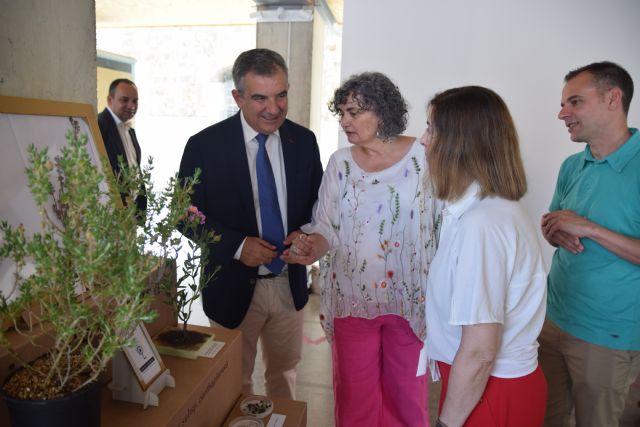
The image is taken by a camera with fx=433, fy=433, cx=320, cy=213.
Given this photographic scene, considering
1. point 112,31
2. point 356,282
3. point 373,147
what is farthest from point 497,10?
point 112,31

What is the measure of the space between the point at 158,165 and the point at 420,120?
5.46 m

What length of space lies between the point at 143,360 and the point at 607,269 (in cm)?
165

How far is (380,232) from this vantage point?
180 cm

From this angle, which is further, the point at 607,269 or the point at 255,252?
the point at 255,252

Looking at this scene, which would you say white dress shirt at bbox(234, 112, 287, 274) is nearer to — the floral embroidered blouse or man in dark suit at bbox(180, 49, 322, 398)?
man in dark suit at bbox(180, 49, 322, 398)

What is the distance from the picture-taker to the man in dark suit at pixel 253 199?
1865mm

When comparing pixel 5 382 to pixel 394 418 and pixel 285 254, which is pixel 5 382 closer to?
pixel 285 254

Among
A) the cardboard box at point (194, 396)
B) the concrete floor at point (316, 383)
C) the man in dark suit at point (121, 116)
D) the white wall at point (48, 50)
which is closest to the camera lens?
the cardboard box at point (194, 396)

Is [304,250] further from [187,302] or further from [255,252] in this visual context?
[187,302]

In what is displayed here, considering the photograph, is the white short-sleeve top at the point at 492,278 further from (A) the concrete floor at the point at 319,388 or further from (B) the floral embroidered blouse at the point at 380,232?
(A) the concrete floor at the point at 319,388

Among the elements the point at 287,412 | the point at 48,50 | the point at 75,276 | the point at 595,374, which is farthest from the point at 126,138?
the point at 595,374

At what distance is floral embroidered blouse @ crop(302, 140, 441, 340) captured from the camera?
1.79 meters

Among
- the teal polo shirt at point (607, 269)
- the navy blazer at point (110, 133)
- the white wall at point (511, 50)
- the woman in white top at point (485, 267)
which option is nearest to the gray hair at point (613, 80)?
the teal polo shirt at point (607, 269)

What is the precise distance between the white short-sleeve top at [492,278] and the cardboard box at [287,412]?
0.50 meters
